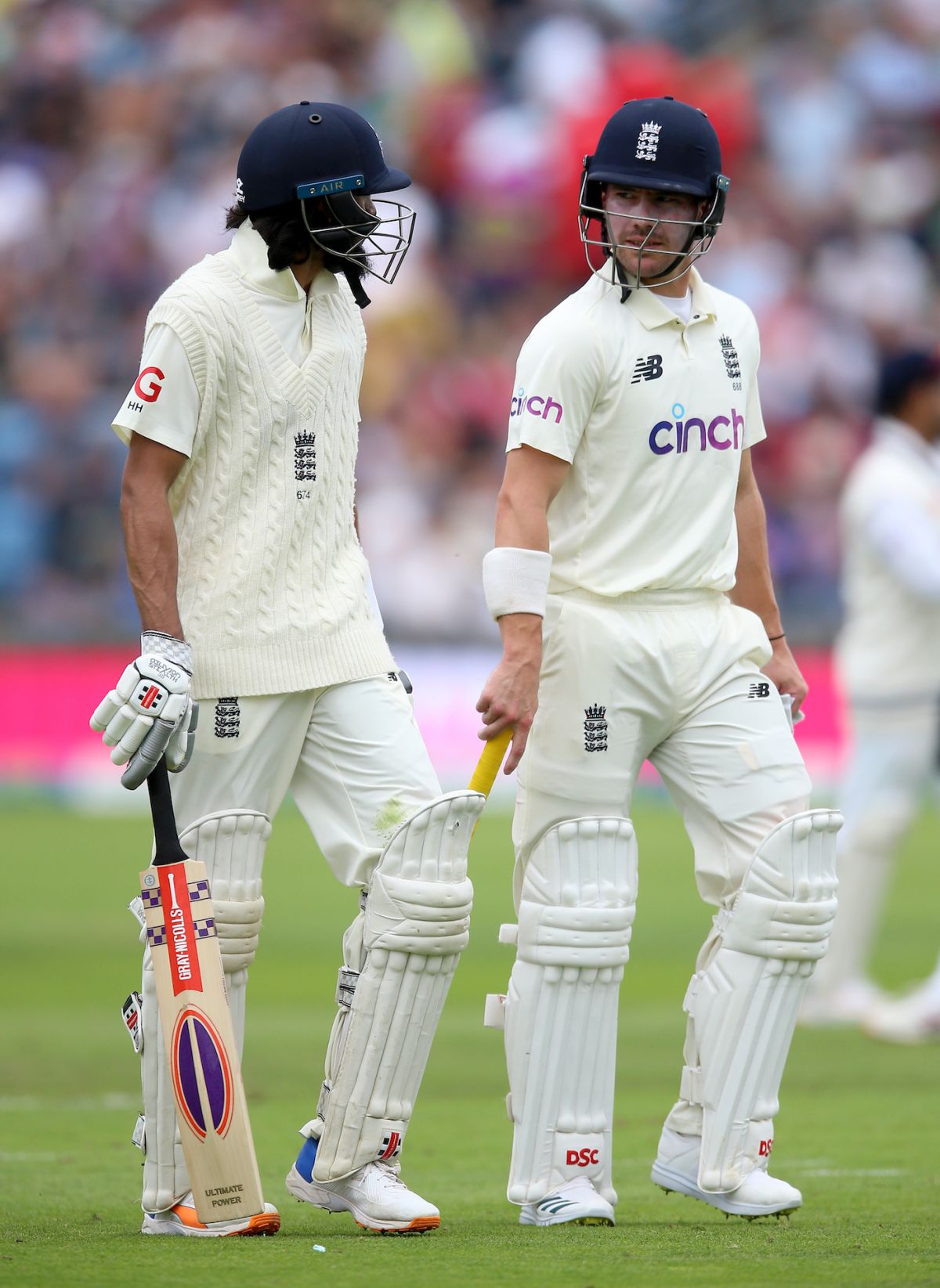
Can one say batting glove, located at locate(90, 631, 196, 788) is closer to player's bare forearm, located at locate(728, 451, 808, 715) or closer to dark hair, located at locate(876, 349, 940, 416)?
player's bare forearm, located at locate(728, 451, 808, 715)

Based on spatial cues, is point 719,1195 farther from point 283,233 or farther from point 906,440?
point 906,440

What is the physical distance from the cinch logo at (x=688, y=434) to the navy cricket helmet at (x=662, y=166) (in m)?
0.29

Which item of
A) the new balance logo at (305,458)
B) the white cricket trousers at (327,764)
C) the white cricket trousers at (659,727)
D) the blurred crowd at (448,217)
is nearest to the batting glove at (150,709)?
the white cricket trousers at (327,764)

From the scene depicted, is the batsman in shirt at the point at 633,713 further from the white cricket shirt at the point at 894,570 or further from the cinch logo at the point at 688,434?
the white cricket shirt at the point at 894,570

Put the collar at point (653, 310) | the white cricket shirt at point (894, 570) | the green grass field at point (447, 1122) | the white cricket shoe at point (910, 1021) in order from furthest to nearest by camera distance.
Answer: the white cricket shirt at point (894, 570) < the white cricket shoe at point (910, 1021) < the collar at point (653, 310) < the green grass field at point (447, 1122)

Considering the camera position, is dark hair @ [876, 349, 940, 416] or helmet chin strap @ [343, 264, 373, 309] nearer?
helmet chin strap @ [343, 264, 373, 309]

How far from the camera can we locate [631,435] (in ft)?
13.4

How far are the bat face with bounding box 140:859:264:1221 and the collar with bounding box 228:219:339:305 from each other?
114cm

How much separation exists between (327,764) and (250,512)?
0.52 m

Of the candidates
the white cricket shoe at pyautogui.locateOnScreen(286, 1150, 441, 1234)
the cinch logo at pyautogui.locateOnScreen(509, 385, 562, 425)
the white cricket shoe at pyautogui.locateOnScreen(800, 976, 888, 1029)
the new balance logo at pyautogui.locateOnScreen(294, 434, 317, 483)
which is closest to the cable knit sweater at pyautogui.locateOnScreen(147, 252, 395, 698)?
the new balance logo at pyautogui.locateOnScreen(294, 434, 317, 483)

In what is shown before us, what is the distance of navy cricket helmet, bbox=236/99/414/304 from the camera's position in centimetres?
405

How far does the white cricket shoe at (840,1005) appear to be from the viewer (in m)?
7.30

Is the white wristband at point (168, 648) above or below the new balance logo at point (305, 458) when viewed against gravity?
below

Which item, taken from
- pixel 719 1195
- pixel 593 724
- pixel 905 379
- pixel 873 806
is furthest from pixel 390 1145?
pixel 905 379
